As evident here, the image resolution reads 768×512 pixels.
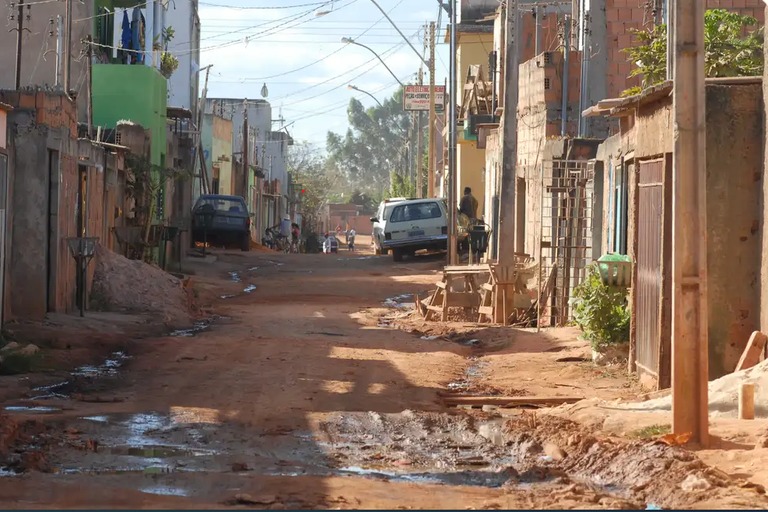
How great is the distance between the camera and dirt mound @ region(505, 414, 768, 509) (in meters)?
7.64

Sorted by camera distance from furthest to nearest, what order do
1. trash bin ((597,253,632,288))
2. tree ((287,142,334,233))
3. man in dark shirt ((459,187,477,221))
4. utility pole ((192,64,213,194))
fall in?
tree ((287,142,334,233)) → utility pole ((192,64,213,194)) → man in dark shirt ((459,187,477,221)) → trash bin ((597,253,632,288))

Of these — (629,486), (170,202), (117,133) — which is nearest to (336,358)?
(629,486)

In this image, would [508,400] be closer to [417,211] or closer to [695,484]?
[695,484]

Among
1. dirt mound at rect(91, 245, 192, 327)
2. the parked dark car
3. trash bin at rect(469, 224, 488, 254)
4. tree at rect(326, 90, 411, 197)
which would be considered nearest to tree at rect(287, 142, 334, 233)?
tree at rect(326, 90, 411, 197)

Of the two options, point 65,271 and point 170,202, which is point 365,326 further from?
point 170,202

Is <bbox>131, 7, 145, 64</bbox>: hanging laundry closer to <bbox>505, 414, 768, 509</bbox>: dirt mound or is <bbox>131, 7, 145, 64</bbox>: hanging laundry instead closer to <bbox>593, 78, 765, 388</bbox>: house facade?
<bbox>593, 78, 765, 388</bbox>: house facade

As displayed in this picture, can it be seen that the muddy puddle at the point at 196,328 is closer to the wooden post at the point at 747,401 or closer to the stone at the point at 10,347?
the stone at the point at 10,347

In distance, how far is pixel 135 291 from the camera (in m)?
22.1

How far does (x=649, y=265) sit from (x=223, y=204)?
2954 centimetres

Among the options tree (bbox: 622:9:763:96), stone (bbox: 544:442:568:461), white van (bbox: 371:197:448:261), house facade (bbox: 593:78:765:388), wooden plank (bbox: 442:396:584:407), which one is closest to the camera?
stone (bbox: 544:442:568:461)

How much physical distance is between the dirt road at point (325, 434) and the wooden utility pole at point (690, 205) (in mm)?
716

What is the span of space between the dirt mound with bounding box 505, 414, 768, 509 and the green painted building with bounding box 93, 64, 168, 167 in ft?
83.9

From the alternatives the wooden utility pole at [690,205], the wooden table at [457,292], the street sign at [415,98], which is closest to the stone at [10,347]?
the wooden utility pole at [690,205]

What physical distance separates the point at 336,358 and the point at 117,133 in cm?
1547
